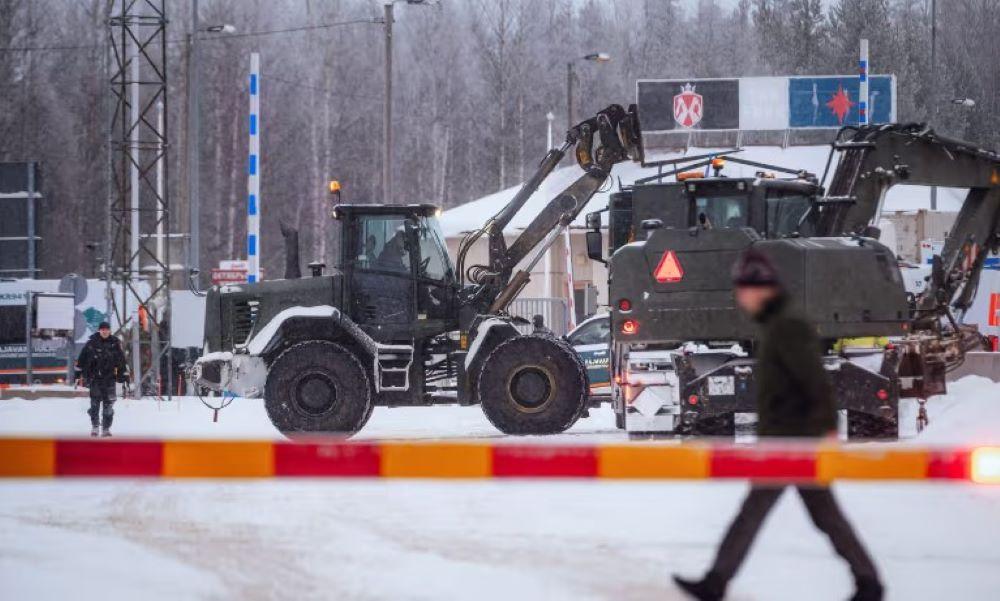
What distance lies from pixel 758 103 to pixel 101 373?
110 ft

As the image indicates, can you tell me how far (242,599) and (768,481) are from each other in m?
3.17

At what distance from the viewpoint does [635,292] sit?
618 inches

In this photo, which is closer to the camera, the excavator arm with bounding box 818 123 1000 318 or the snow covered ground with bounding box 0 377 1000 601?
the snow covered ground with bounding box 0 377 1000 601

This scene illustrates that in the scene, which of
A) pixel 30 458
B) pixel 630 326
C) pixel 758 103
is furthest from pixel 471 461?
pixel 758 103

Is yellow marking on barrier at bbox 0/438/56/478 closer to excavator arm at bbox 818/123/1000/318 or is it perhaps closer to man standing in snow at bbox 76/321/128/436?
excavator arm at bbox 818/123/1000/318

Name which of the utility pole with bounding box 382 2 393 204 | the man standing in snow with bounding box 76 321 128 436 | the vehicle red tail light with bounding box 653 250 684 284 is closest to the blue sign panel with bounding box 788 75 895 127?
the utility pole with bounding box 382 2 393 204

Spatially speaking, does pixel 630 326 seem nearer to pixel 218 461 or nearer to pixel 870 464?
pixel 870 464

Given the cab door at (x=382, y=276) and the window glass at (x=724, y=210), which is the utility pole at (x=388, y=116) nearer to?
the cab door at (x=382, y=276)

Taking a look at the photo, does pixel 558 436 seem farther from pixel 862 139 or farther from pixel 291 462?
pixel 291 462

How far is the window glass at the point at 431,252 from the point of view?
19.0 m

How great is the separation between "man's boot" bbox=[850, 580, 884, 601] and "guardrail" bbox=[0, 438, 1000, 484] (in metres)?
0.83

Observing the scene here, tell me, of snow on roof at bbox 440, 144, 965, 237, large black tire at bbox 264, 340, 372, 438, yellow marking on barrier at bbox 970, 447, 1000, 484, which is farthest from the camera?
snow on roof at bbox 440, 144, 965, 237

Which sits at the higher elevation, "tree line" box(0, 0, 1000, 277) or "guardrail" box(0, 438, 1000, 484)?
"tree line" box(0, 0, 1000, 277)

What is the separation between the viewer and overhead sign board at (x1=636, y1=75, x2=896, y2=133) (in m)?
49.7
